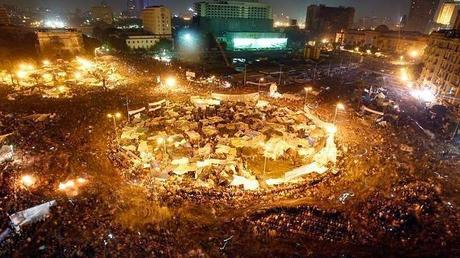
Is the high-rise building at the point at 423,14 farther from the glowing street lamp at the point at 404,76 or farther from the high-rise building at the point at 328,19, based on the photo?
the glowing street lamp at the point at 404,76

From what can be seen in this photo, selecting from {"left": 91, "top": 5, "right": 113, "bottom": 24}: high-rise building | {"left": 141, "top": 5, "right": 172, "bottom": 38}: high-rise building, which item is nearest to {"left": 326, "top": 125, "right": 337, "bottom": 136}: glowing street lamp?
{"left": 141, "top": 5, "right": 172, "bottom": 38}: high-rise building

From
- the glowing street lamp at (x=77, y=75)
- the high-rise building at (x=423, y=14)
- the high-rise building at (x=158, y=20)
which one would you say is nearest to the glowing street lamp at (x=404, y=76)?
the glowing street lamp at (x=77, y=75)

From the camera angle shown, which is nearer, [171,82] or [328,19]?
[171,82]

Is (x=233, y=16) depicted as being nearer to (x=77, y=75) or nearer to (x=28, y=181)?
(x=77, y=75)

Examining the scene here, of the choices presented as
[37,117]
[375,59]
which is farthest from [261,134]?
[375,59]

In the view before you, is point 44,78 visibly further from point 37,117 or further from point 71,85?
point 37,117

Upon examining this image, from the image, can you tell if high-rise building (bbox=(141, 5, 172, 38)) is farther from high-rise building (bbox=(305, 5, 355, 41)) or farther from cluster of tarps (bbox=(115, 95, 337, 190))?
high-rise building (bbox=(305, 5, 355, 41))

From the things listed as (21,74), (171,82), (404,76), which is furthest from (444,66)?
(21,74)
